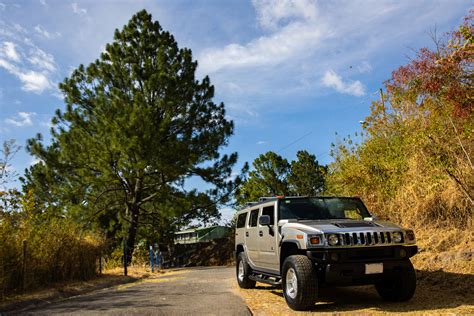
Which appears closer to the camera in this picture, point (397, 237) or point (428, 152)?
point (397, 237)

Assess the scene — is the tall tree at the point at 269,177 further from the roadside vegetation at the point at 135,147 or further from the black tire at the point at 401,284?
the black tire at the point at 401,284

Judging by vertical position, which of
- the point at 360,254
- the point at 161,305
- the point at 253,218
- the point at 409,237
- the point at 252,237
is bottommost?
the point at 161,305

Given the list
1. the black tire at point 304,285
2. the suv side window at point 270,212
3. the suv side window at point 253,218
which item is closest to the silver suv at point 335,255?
the black tire at point 304,285

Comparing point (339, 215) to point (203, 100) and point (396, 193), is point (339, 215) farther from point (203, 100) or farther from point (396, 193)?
point (203, 100)

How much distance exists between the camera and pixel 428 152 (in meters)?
10.5

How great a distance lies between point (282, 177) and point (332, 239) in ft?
120

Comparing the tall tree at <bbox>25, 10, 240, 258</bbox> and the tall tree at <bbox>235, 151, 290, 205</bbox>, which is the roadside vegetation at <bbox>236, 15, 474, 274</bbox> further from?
the tall tree at <bbox>235, 151, 290, 205</bbox>

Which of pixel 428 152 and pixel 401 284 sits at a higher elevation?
pixel 428 152

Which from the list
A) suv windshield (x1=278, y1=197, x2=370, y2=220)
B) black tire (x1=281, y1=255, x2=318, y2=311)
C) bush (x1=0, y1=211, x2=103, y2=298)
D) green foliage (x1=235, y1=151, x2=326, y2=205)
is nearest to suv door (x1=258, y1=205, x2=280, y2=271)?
suv windshield (x1=278, y1=197, x2=370, y2=220)

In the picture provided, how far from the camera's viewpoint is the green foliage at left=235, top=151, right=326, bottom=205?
134 ft

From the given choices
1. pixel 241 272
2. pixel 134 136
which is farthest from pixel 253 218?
pixel 134 136

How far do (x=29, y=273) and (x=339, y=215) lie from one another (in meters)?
7.87

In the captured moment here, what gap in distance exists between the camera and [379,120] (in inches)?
547

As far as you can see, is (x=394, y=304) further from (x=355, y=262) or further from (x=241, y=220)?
(x=241, y=220)
